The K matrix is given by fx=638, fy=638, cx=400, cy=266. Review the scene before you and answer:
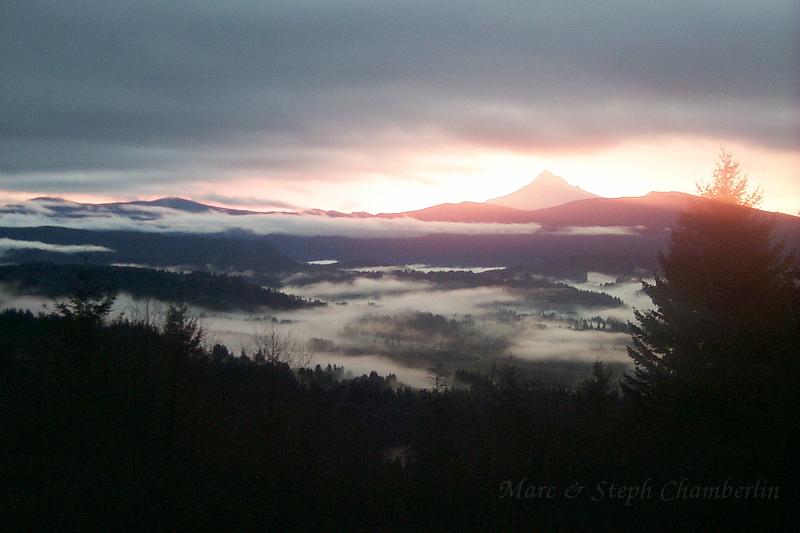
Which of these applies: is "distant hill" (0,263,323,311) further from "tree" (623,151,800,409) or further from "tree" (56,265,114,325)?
"tree" (623,151,800,409)

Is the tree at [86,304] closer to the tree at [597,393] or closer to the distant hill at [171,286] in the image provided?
the tree at [597,393]

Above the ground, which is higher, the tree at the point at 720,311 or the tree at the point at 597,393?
the tree at the point at 720,311

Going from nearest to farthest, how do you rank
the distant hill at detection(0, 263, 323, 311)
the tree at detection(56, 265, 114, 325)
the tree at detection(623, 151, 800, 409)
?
the tree at detection(623, 151, 800, 409), the tree at detection(56, 265, 114, 325), the distant hill at detection(0, 263, 323, 311)

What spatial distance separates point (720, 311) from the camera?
16.4 m

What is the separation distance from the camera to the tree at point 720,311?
14023 mm

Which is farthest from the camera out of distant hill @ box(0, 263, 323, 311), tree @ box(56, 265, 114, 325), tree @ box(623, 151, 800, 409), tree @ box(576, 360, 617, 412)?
distant hill @ box(0, 263, 323, 311)

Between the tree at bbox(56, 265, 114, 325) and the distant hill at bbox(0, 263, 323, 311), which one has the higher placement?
the tree at bbox(56, 265, 114, 325)

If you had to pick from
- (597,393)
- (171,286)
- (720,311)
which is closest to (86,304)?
(720,311)

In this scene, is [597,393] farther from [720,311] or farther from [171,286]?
[171,286]

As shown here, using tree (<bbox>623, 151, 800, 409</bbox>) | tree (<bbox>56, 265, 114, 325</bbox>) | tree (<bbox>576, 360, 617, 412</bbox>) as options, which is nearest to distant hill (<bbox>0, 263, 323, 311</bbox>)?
tree (<bbox>56, 265, 114, 325</bbox>)

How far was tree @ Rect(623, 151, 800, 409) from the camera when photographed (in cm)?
1402

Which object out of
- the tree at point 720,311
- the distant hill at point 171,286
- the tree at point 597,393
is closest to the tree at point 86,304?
the tree at point 720,311

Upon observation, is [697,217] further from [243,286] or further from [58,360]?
[243,286]

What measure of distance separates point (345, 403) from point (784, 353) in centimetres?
8109
